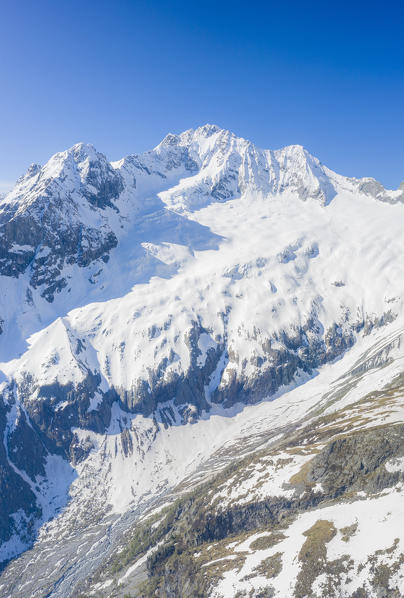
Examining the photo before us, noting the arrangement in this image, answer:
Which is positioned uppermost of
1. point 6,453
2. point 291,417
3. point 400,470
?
point 6,453

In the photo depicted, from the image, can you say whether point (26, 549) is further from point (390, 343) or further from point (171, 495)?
point (390, 343)

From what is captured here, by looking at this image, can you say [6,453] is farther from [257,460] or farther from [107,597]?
[257,460]

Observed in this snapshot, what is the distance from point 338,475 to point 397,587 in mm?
29617

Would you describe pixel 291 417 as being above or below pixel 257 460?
below

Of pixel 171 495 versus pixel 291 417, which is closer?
pixel 171 495

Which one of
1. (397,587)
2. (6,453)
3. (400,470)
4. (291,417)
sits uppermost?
(6,453)

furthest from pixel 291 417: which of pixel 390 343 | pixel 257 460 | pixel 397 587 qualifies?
pixel 397 587

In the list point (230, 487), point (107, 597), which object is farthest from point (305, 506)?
point (107, 597)

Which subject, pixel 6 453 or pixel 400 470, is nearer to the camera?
pixel 400 470

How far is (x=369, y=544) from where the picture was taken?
5925 cm

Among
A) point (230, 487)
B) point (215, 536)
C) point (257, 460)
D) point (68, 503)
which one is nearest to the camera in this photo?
point (215, 536)

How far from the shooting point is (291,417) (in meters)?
192

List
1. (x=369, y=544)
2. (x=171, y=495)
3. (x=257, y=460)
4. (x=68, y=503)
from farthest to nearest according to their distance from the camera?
(x=68, y=503), (x=171, y=495), (x=257, y=460), (x=369, y=544)

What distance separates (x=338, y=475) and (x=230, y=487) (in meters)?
34.0
